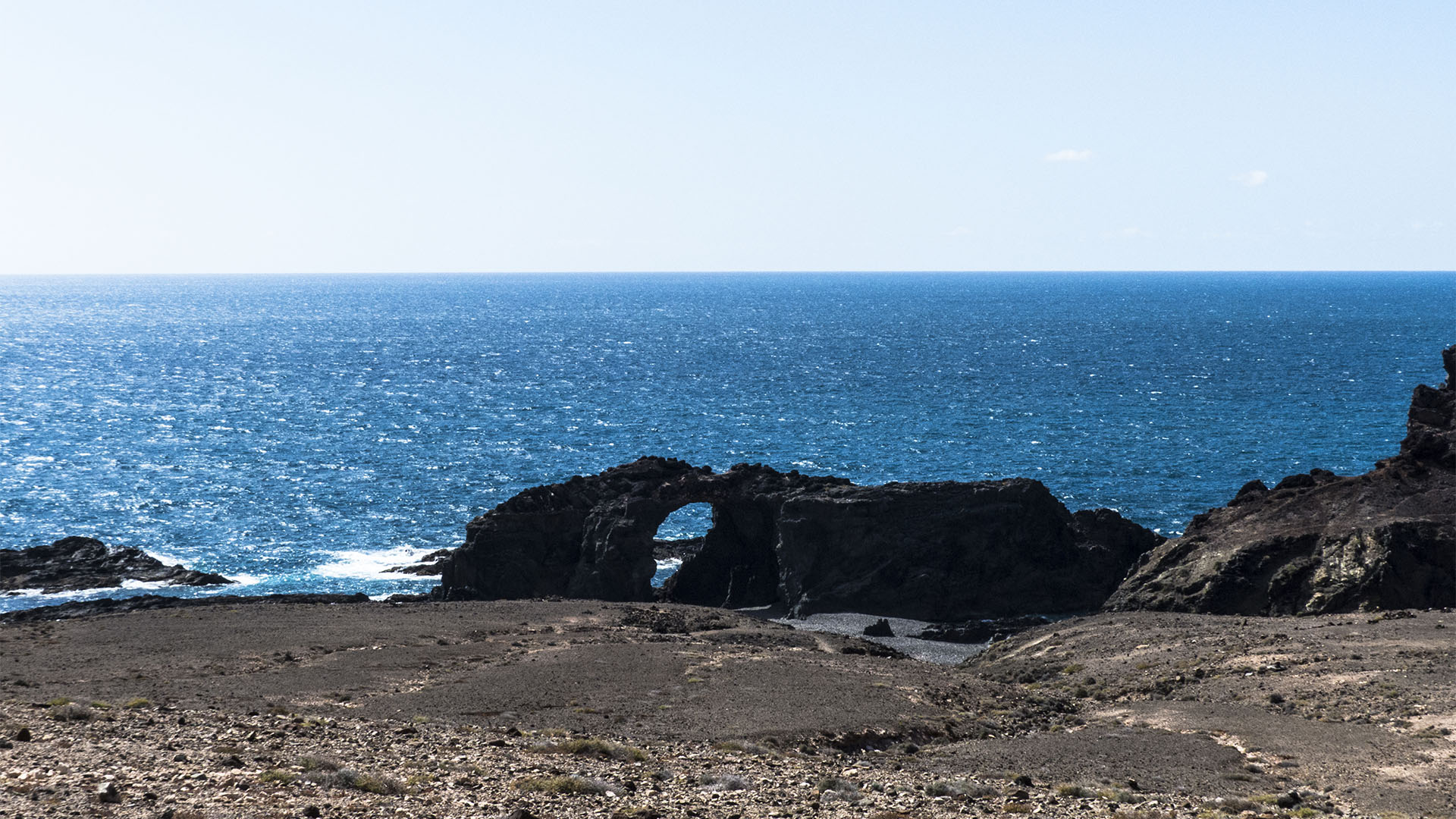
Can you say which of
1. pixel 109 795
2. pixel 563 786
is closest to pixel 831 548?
pixel 563 786

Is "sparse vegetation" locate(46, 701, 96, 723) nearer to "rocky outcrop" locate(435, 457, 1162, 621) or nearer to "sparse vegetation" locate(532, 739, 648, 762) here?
"sparse vegetation" locate(532, 739, 648, 762)

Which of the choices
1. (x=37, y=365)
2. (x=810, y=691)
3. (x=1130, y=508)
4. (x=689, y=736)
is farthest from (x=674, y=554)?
(x=37, y=365)

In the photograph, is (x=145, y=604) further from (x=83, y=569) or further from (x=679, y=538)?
(x=679, y=538)

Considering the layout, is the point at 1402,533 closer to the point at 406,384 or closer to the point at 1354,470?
the point at 1354,470

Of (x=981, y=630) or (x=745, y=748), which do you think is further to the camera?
(x=981, y=630)

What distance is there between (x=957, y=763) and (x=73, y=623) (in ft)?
105

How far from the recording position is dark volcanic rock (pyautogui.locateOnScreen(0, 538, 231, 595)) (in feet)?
194

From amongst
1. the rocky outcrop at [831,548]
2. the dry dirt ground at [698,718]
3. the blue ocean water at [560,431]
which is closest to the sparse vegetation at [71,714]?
the dry dirt ground at [698,718]

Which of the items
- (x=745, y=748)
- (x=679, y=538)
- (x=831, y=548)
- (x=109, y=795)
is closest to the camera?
(x=109, y=795)

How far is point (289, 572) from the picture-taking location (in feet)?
205

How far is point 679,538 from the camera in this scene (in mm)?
70750

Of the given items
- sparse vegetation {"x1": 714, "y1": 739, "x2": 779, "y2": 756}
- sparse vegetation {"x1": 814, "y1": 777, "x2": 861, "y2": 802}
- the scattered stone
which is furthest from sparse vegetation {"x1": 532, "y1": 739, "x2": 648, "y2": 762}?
the scattered stone

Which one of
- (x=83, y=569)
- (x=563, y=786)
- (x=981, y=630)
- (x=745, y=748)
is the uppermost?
(x=563, y=786)

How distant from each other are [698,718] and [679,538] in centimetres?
4182
